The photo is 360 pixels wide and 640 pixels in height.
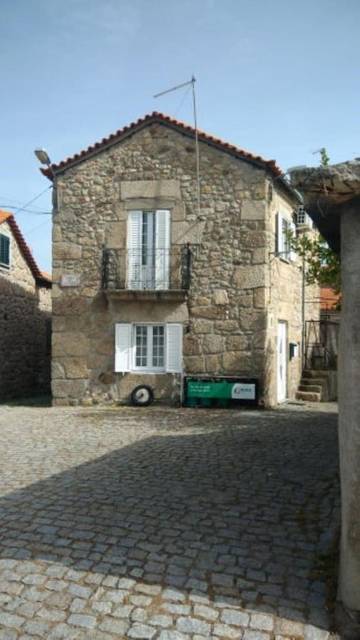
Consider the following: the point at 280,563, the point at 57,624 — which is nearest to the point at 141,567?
the point at 57,624

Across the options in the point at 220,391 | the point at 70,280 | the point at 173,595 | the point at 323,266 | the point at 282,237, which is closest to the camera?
the point at 173,595

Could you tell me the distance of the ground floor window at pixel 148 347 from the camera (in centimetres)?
1170

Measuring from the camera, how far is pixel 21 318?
15305mm

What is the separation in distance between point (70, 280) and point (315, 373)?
7.34m

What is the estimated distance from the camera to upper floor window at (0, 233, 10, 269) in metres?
13.9

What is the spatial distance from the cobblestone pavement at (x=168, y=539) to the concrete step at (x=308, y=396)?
5497 mm

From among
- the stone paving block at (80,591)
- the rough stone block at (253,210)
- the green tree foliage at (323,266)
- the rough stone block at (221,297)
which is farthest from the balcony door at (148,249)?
the stone paving block at (80,591)

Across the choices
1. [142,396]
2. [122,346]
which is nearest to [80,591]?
[142,396]

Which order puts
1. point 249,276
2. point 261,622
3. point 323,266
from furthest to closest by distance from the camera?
1. point 249,276
2. point 323,266
3. point 261,622

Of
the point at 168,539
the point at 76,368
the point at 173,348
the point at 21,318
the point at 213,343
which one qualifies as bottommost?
the point at 168,539

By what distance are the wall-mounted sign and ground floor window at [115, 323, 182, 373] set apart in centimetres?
138

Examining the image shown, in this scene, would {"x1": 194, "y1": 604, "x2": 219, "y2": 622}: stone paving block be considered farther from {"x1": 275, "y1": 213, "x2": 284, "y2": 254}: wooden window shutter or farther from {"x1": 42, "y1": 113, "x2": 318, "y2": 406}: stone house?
{"x1": 275, "y1": 213, "x2": 284, "y2": 254}: wooden window shutter

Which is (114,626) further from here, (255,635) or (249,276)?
(249,276)

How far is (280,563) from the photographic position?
11.9 ft
